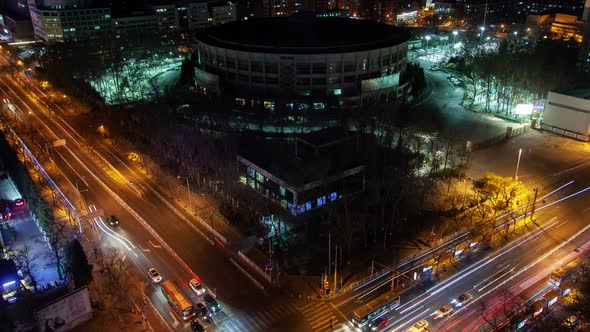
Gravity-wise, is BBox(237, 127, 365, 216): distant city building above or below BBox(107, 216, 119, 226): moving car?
above

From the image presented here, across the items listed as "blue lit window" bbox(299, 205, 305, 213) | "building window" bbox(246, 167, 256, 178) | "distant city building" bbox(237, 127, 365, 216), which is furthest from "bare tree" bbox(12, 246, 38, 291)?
"blue lit window" bbox(299, 205, 305, 213)

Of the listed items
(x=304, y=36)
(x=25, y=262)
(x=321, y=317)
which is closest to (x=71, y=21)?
(x=304, y=36)

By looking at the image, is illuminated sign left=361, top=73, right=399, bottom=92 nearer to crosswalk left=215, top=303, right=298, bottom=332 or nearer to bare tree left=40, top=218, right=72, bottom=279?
crosswalk left=215, top=303, right=298, bottom=332

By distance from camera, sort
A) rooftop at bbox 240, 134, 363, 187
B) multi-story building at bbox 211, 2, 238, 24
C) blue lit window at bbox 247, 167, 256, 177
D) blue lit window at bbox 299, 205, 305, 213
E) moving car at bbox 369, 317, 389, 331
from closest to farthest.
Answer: moving car at bbox 369, 317, 389, 331
blue lit window at bbox 299, 205, 305, 213
rooftop at bbox 240, 134, 363, 187
blue lit window at bbox 247, 167, 256, 177
multi-story building at bbox 211, 2, 238, 24

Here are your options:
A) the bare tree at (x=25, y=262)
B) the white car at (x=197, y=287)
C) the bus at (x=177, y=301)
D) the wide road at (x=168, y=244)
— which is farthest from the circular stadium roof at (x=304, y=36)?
the bus at (x=177, y=301)


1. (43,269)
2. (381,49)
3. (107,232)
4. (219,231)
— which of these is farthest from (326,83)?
(43,269)

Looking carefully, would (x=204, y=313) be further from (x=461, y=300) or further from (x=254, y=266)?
(x=461, y=300)

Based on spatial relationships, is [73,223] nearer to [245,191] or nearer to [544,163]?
[245,191]

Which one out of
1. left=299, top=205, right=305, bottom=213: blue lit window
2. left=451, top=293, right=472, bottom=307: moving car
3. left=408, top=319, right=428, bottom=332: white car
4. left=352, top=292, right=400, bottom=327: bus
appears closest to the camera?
left=408, top=319, right=428, bottom=332: white car
